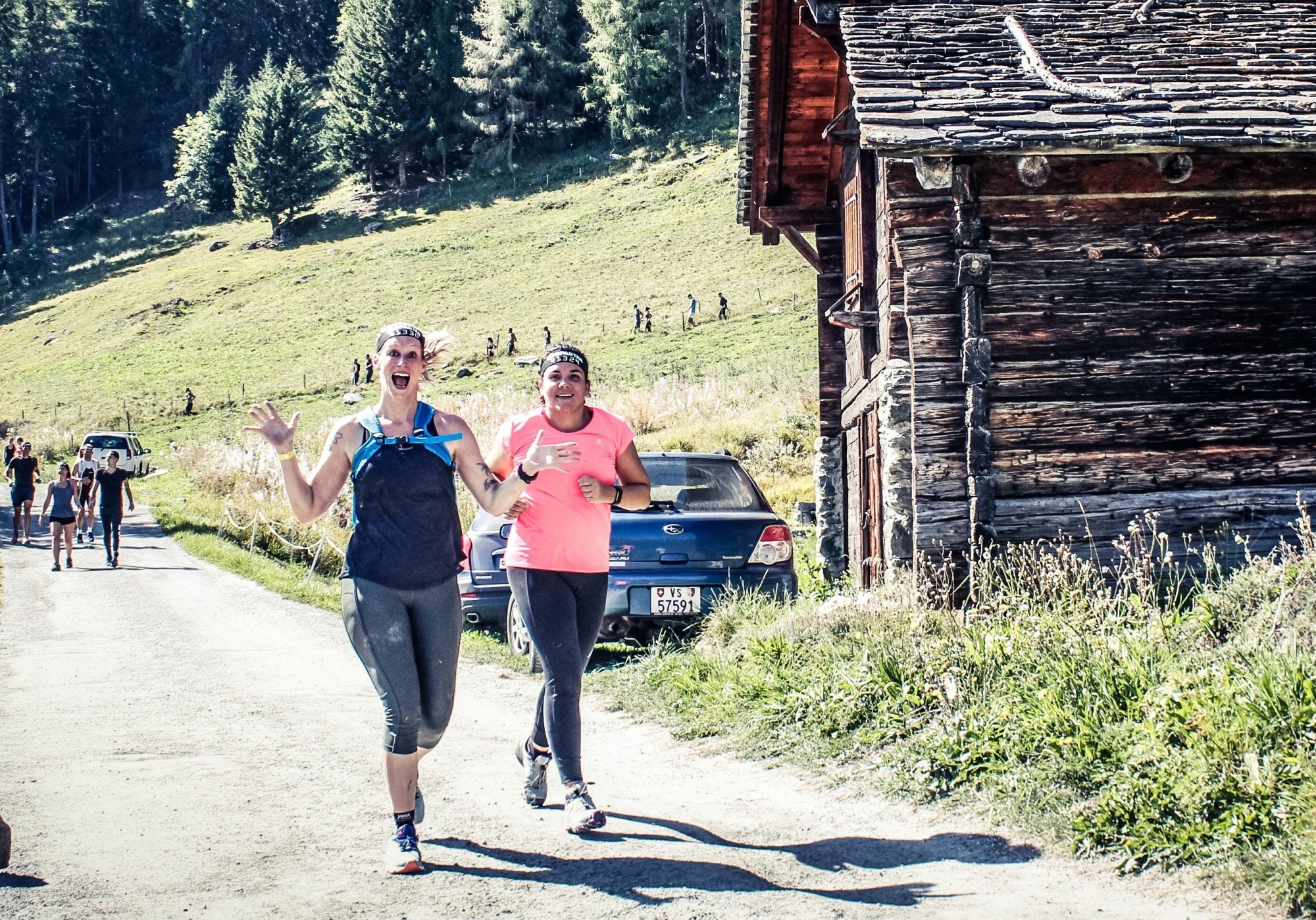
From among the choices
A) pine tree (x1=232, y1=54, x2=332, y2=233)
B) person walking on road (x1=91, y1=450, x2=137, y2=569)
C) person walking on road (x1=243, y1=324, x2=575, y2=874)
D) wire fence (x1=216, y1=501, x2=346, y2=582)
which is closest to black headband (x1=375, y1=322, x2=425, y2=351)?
person walking on road (x1=243, y1=324, x2=575, y2=874)

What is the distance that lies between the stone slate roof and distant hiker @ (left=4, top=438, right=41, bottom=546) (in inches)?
649

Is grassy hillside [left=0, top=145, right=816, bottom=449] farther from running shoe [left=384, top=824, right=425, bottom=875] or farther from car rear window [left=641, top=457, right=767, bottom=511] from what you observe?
running shoe [left=384, top=824, right=425, bottom=875]

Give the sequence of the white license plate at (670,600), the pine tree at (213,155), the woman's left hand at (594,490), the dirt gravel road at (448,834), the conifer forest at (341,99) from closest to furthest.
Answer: the dirt gravel road at (448,834) < the woman's left hand at (594,490) < the white license plate at (670,600) < the conifer forest at (341,99) < the pine tree at (213,155)

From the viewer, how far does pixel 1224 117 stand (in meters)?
7.41

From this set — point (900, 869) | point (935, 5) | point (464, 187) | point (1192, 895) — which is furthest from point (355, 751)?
point (464, 187)

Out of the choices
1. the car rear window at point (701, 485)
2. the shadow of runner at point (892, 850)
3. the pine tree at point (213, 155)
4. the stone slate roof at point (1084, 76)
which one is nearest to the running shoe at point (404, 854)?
the shadow of runner at point (892, 850)

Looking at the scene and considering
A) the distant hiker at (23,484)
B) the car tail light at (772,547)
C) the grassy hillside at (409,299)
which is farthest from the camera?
the grassy hillside at (409,299)

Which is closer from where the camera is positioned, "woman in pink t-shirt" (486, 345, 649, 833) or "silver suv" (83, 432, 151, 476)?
"woman in pink t-shirt" (486, 345, 649, 833)

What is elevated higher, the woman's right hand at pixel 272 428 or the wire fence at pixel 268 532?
the woman's right hand at pixel 272 428

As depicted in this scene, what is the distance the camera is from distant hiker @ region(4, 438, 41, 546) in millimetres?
19812

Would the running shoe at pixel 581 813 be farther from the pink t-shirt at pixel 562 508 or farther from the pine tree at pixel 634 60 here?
the pine tree at pixel 634 60

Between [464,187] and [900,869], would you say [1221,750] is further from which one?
[464,187]

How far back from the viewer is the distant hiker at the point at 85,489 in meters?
20.1

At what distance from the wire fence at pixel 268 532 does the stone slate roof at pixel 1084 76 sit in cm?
979
